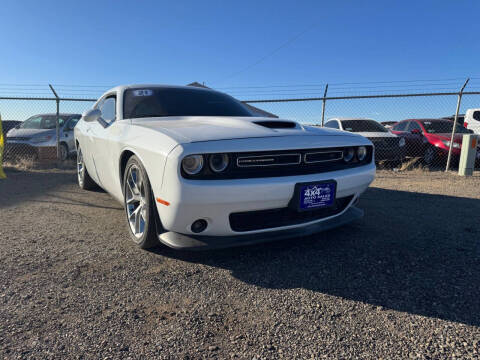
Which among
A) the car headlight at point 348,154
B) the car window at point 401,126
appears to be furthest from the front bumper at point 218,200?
the car window at point 401,126

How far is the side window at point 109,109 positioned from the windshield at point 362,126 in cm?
595

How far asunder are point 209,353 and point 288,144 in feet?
4.39

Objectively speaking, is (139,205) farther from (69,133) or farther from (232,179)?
(69,133)

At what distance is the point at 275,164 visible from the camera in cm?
218

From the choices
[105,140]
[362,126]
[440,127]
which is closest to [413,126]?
[440,127]

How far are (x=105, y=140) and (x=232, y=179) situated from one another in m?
1.69

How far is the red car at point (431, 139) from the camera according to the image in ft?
25.3

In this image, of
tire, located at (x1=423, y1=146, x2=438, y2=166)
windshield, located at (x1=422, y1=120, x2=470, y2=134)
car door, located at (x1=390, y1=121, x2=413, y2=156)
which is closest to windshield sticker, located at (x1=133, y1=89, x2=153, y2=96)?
car door, located at (x1=390, y1=121, x2=413, y2=156)

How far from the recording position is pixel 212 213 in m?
2.03

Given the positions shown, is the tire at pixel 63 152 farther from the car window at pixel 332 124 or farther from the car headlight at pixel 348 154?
the car headlight at pixel 348 154

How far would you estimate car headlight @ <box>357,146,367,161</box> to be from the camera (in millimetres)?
2709

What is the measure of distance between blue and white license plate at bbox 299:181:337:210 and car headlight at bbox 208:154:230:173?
1.72ft

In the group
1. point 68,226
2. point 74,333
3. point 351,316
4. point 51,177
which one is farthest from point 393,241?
point 51,177

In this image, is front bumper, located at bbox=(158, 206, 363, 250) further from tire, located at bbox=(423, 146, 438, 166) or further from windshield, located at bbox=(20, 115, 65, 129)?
windshield, located at bbox=(20, 115, 65, 129)
